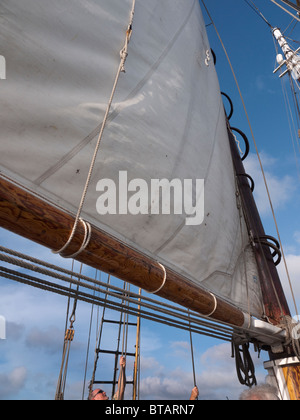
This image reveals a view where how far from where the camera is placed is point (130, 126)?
213 cm

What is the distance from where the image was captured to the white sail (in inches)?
61.9

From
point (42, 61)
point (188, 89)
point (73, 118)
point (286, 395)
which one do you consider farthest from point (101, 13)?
point (286, 395)

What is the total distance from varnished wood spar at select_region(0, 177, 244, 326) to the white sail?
0.31 m

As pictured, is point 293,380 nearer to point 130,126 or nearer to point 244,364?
point 244,364

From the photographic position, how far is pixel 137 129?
219cm

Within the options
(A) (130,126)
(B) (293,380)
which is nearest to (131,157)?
(A) (130,126)

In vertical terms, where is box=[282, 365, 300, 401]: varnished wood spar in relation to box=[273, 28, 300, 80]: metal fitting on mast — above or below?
below

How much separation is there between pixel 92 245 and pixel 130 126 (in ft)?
3.22

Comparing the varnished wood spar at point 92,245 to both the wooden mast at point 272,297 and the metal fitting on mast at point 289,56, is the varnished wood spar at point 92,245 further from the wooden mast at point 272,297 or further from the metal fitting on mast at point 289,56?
the metal fitting on mast at point 289,56

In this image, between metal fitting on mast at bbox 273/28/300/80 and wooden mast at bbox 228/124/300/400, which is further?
metal fitting on mast at bbox 273/28/300/80

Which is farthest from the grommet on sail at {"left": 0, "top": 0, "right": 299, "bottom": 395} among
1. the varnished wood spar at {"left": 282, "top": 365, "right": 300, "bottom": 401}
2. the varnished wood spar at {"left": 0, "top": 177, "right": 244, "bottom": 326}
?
Answer: the varnished wood spar at {"left": 282, "top": 365, "right": 300, "bottom": 401}

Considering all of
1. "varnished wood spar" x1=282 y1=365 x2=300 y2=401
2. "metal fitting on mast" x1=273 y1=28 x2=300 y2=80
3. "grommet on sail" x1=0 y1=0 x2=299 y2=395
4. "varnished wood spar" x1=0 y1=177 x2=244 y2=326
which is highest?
"metal fitting on mast" x1=273 y1=28 x2=300 y2=80

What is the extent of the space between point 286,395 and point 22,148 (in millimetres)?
2912

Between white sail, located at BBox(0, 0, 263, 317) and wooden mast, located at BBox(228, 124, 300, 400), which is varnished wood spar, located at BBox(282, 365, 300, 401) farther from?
white sail, located at BBox(0, 0, 263, 317)
